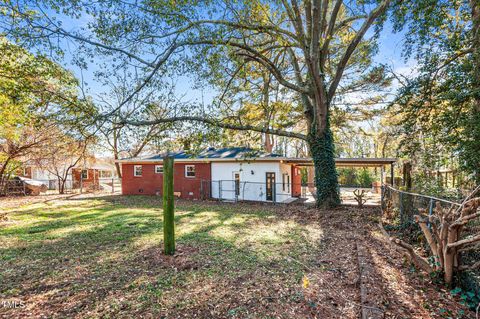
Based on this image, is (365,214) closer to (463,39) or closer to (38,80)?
(463,39)

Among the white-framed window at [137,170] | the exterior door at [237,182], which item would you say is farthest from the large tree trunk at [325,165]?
the white-framed window at [137,170]

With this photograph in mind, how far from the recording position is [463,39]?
7.21m

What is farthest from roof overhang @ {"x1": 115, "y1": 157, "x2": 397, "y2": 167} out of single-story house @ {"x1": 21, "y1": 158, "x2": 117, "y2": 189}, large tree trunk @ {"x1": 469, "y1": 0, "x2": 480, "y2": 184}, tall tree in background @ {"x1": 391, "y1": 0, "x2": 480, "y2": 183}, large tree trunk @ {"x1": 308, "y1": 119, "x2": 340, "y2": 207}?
single-story house @ {"x1": 21, "y1": 158, "x2": 117, "y2": 189}

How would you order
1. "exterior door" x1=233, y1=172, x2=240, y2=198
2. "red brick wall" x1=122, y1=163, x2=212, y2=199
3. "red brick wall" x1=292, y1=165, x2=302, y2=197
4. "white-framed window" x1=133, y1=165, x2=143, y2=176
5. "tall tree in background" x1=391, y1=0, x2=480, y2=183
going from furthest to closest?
1. "white-framed window" x1=133, y1=165, x2=143, y2=176
2. "red brick wall" x1=292, y1=165, x2=302, y2=197
3. "red brick wall" x1=122, y1=163, x2=212, y2=199
4. "exterior door" x1=233, y1=172, x2=240, y2=198
5. "tall tree in background" x1=391, y1=0, x2=480, y2=183

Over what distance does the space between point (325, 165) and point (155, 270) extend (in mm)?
8951

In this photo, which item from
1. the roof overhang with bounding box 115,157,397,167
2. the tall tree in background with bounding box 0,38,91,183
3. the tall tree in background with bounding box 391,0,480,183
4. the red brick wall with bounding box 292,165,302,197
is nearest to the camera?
the tall tree in background with bounding box 0,38,91,183

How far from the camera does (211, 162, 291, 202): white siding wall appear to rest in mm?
15633

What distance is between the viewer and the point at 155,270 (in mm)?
4227

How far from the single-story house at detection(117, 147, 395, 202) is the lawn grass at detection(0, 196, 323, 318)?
7.86 m

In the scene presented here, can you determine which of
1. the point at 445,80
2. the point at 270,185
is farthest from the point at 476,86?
the point at 270,185

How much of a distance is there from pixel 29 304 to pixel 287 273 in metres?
3.70

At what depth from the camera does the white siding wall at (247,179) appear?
15.6 meters

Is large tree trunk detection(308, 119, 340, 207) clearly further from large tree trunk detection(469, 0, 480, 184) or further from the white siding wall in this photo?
large tree trunk detection(469, 0, 480, 184)

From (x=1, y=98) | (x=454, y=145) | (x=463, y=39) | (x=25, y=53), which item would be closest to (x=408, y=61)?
(x=463, y=39)
